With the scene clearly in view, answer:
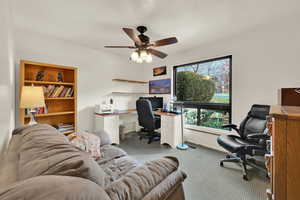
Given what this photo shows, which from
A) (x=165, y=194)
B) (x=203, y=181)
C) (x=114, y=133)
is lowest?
(x=203, y=181)

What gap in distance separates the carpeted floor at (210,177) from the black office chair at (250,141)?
0.15 meters

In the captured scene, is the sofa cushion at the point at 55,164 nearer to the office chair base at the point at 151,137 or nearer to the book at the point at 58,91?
the book at the point at 58,91

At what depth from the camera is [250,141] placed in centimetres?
223

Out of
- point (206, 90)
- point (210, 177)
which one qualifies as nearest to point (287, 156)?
point (210, 177)

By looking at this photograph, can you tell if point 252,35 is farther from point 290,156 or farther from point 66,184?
point 66,184

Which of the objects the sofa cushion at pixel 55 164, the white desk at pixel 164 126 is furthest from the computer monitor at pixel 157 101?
the sofa cushion at pixel 55 164

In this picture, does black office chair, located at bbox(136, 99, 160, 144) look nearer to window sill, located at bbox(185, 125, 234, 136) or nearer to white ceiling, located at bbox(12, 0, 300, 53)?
window sill, located at bbox(185, 125, 234, 136)

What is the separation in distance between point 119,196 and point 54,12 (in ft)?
7.97

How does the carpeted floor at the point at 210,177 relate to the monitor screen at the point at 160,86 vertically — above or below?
below

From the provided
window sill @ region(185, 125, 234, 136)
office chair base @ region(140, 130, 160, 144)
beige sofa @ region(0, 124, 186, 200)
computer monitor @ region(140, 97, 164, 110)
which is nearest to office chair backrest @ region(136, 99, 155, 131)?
office chair base @ region(140, 130, 160, 144)

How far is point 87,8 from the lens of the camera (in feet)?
6.00

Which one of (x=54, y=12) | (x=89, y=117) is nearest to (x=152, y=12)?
(x=54, y=12)

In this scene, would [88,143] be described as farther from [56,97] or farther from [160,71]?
[160,71]

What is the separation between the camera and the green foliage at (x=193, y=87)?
3.18 metres
